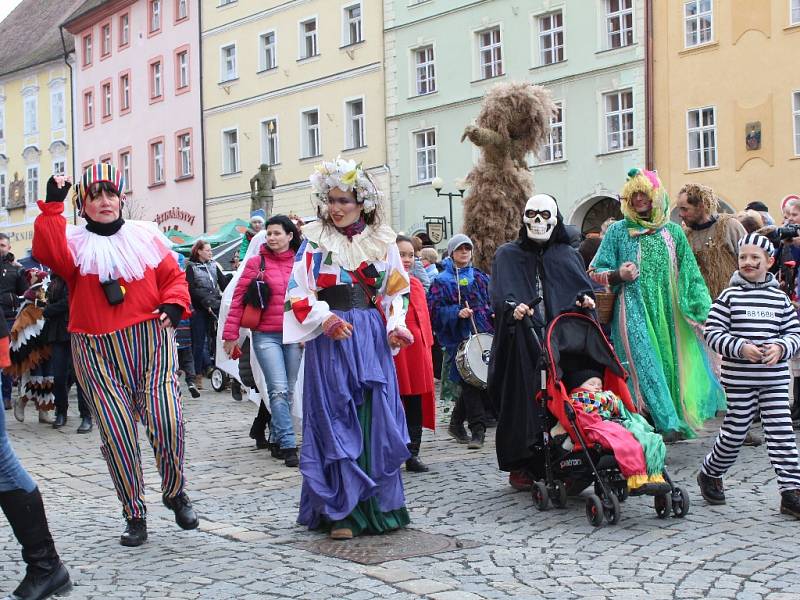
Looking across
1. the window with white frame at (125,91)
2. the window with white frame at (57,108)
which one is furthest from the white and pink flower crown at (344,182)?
the window with white frame at (57,108)

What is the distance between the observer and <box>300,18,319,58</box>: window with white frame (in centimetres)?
4056

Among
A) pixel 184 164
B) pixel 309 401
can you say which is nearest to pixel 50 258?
pixel 309 401

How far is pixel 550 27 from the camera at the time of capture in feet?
107

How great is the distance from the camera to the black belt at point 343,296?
6844 millimetres

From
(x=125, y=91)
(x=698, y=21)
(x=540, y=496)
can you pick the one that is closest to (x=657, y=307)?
(x=540, y=496)

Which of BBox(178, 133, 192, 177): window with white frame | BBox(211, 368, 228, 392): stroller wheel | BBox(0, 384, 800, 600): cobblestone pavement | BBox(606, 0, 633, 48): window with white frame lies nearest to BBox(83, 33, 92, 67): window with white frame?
BBox(178, 133, 192, 177): window with white frame

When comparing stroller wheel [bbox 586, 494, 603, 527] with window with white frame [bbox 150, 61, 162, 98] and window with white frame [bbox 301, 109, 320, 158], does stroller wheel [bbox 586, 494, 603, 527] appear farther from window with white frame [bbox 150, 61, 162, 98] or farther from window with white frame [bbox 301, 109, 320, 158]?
window with white frame [bbox 150, 61, 162, 98]

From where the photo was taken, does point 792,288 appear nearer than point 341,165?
No

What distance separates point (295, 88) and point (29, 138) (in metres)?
21.7

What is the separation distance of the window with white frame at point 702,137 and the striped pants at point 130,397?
23.9 meters

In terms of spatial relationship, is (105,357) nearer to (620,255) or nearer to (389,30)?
(620,255)

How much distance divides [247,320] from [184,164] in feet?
129

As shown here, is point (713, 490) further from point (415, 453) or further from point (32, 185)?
point (32, 185)

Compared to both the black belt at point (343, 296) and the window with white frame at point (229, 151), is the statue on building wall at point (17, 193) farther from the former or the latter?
the black belt at point (343, 296)
